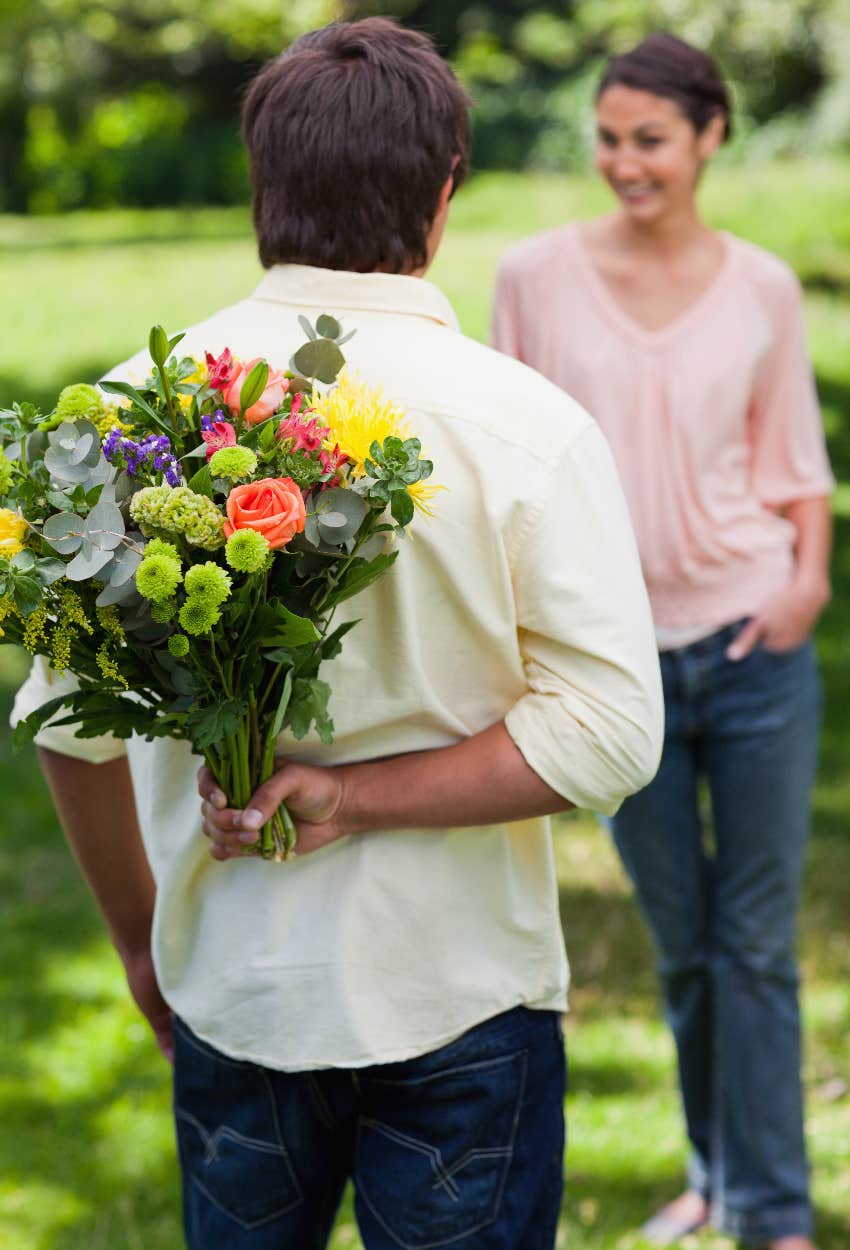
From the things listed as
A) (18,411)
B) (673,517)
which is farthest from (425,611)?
(673,517)

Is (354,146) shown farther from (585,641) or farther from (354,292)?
(585,641)

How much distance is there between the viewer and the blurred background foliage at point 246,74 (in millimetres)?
18406

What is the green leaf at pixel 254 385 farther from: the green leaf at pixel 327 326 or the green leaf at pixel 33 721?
the green leaf at pixel 33 721

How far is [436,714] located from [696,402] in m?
1.34

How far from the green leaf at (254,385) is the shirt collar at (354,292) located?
217 mm

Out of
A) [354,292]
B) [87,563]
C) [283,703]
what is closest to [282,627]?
[283,703]

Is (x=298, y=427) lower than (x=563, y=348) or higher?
higher

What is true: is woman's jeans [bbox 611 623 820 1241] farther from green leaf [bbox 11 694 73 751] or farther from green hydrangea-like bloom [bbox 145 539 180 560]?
green hydrangea-like bloom [bbox 145 539 180 560]

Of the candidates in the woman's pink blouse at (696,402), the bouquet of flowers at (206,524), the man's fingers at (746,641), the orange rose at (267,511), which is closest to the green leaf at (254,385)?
the bouquet of flowers at (206,524)

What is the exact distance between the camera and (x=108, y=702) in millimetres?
1678

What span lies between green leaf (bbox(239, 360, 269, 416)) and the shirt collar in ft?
0.71

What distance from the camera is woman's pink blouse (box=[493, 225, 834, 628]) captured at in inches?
116

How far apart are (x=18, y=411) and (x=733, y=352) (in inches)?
66.0

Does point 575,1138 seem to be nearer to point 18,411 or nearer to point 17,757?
point 18,411
